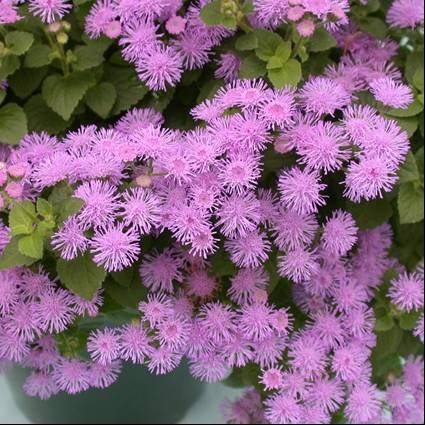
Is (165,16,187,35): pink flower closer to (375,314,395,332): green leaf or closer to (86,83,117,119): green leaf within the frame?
(86,83,117,119): green leaf

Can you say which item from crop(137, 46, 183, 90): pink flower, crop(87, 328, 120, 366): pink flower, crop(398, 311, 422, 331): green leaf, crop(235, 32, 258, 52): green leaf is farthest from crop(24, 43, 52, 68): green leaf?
crop(398, 311, 422, 331): green leaf

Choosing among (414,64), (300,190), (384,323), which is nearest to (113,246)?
(300,190)

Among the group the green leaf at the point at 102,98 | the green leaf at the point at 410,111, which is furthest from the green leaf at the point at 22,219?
the green leaf at the point at 410,111

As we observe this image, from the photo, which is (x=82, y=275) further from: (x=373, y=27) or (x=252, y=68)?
(x=373, y=27)

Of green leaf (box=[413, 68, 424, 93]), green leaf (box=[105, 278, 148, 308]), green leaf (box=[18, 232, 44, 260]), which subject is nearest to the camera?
green leaf (box=[18, 232, 44, 260])

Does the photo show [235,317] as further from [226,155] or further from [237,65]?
[237,65]

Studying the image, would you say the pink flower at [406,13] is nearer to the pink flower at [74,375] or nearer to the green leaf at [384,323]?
the green leaf at [384,323]

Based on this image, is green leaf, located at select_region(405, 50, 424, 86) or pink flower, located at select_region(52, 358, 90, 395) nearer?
pink flower, located at select_region(52, 358, 90, 395)
